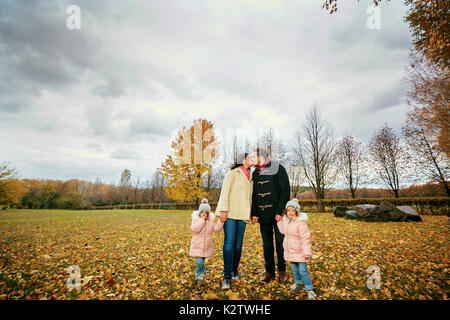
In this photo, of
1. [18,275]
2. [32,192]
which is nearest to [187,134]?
[18,275]

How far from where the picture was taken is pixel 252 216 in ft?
11.8

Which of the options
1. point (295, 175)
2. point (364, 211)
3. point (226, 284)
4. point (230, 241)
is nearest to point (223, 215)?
point (230, 241)

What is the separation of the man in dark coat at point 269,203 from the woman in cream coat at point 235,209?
18cm

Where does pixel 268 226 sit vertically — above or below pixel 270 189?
below

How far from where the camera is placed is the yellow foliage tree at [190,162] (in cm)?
1980

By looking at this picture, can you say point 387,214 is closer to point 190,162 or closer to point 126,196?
point 190,162

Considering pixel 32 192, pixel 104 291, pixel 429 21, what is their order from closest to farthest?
1. pixel 104 291
2. pixel 429 21
3. pixel 32 192

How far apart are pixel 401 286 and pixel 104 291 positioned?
5.55 metres

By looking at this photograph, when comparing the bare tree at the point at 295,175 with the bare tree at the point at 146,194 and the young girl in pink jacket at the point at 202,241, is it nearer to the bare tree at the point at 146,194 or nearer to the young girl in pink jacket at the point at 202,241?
the young girl in pink jacket at the point at 202,241

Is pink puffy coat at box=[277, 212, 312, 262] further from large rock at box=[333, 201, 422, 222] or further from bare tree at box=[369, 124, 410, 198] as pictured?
bare tree at box=[369, 124, 410, 198]

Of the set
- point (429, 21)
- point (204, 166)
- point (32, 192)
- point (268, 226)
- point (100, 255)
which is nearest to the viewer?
point (268, 226)
